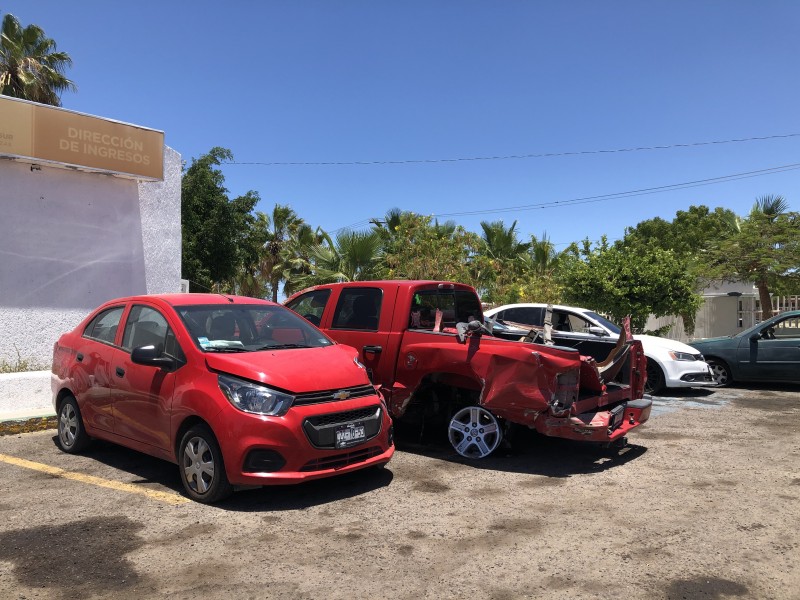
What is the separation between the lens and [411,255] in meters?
20.7

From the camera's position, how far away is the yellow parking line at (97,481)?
556 cm

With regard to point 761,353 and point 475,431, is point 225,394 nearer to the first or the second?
point 475,431

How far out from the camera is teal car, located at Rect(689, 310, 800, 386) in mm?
12227

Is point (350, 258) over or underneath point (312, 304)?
over

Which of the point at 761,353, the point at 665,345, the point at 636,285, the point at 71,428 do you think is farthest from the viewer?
the point at 636,285

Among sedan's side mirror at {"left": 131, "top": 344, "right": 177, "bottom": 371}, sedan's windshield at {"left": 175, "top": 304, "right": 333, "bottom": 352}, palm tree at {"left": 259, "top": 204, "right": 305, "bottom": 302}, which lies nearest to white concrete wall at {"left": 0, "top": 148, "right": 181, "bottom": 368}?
sedan's windshield at {"left": 175, "top": 304, "right": 333, "bottom": 352}

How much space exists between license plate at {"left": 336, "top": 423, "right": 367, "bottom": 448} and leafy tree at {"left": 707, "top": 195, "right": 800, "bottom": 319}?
61.0ft

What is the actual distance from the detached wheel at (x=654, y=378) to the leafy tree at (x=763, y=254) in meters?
10.9

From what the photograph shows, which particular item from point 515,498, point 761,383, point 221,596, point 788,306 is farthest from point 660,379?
point 788,306

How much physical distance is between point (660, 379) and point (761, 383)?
3.61 meters

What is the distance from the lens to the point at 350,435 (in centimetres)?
552

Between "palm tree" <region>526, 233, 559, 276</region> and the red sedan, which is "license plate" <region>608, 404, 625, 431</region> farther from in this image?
"palm tree" <region>526, 233, 559, 276</region>

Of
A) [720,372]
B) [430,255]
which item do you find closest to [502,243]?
[430,255]

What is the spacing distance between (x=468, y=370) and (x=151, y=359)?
3058 millimetres
